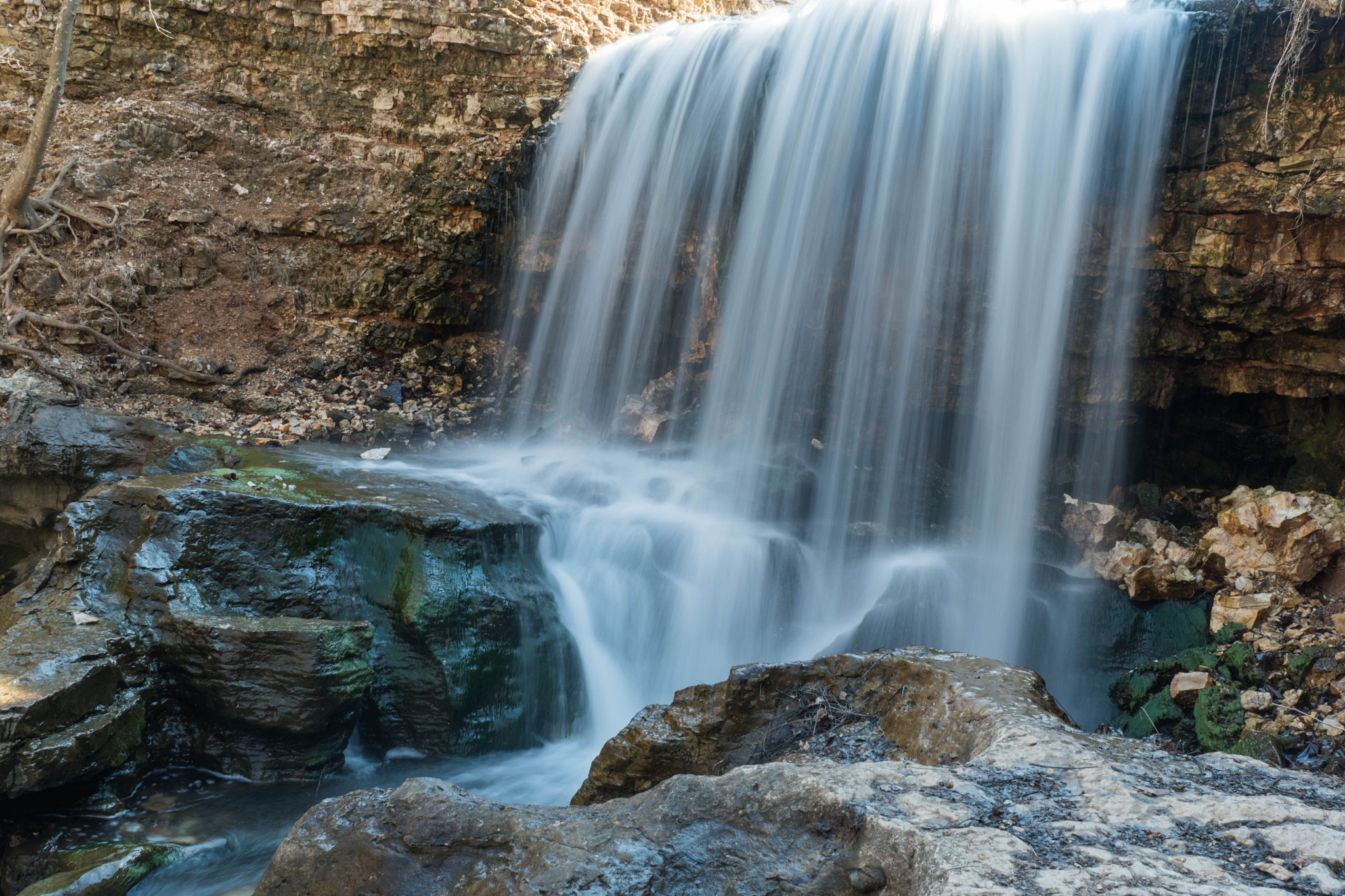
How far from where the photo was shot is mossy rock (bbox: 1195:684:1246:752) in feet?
13.5

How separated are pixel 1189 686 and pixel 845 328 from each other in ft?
11.4

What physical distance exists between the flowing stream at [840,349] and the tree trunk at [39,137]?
171 inches

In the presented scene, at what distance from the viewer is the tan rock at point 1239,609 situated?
16.1ft

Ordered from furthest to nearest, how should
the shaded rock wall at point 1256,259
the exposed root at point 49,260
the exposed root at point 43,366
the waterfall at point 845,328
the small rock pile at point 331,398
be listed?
the exposed root at point 49,260, the small rock pile at point 331,398, the exposed root at point 43,366, the waterfall at point 845,328, the shaded rock wall at point 1256,259

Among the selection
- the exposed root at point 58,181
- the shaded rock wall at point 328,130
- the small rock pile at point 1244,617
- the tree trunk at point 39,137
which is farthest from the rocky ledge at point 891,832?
the exposed root at point 58,181

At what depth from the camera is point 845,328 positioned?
6660 millimetres

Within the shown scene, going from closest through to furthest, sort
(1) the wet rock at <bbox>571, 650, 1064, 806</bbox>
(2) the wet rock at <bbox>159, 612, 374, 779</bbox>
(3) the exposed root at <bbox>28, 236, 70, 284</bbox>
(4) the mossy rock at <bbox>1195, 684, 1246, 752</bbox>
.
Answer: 1. (1) the wet rock at <bbox>571, 650, 1064, 806</bbox>
2. (2) the wet rock at <bbox>159, 612, 374, 779</bbox>
3. (4) the mossy rock at <bbox>1195, 684, 1246, 752</bbox>
4. (3) the exposed root at <bbox>28, 236, 70, 284</bbox>

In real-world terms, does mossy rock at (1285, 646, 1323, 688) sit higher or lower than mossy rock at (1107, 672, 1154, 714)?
higher

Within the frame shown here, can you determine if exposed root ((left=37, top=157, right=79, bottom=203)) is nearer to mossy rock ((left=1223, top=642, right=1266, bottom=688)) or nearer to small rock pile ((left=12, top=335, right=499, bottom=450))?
small rock pile ((left=12, top=335, right=499, bottom=450))

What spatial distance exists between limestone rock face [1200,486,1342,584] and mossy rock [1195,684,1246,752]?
52.0 inches

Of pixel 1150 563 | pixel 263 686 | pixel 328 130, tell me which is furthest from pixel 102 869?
pixel 328 130

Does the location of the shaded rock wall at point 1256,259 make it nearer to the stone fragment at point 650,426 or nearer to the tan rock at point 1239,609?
the tan rock at point 1239,609

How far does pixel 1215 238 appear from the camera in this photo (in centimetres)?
550

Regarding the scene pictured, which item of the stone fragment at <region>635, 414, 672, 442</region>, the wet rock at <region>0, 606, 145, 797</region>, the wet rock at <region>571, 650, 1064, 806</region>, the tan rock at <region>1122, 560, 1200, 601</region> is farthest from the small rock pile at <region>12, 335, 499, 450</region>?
the tan rock at <region>1122, 560, 1200, 601</region>
